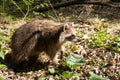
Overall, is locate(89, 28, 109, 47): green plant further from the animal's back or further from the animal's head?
the animal's back

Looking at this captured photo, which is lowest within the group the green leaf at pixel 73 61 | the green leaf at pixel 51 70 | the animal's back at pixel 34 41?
the green leaf at pixel 51 70

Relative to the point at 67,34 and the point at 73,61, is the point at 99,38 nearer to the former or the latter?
the point at 67,34

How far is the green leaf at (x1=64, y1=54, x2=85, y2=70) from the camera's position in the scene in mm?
6391

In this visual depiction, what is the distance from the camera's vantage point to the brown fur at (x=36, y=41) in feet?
22.1

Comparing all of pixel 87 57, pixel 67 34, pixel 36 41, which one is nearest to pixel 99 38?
pixel 87 57

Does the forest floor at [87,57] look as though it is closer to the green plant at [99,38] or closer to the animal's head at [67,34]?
the green plant at [99,38]

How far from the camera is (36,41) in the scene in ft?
22.0

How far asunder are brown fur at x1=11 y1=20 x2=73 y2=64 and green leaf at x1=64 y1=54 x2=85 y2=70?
409mm

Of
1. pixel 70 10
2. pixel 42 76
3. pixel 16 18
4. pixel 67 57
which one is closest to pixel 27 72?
pixel 42 76

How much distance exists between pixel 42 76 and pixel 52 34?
34.1 inches

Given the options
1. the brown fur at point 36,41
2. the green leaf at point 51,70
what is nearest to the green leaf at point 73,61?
the green leaf at point 51,70

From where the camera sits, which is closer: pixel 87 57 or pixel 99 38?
pixel 87 57

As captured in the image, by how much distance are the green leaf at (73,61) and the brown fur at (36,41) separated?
1.34ft

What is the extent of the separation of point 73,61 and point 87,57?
25.1 inches
